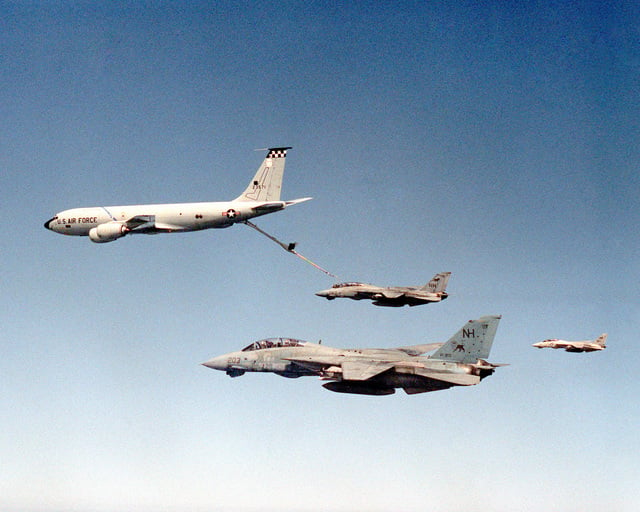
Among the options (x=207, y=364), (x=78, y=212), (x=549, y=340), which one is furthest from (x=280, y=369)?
(x=549, y=340)

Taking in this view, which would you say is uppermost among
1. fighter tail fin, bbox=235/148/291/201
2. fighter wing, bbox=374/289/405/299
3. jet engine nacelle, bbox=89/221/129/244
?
fighter tail fin, bbox=235/148/291/201

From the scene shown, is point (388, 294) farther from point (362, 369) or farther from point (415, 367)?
point (362, 369)

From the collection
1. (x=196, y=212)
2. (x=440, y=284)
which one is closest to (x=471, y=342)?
(x=440, y=284)

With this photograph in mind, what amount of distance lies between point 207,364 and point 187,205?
9324 mm

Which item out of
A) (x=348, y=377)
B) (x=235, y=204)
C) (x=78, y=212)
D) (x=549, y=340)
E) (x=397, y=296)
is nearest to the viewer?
(x=348, y=377)

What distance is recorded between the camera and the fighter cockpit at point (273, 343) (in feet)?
134

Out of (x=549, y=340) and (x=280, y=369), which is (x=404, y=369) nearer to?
(x=280, y=369)

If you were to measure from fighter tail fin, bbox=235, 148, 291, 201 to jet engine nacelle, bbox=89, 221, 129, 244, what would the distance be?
624 cm

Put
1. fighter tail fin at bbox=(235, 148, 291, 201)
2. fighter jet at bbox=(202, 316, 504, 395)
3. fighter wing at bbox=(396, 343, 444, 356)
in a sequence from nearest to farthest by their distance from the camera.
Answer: fighter jet at bbox=(202, 316, 504, 395) < fighter tail fin at bbox=(235, 148, 291, 201) < fighter wing at bbox=(396, 343, 444, 356)

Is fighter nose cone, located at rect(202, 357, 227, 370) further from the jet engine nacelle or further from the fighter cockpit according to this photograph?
the jet engine nacelle

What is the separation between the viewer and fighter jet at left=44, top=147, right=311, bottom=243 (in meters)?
37.0

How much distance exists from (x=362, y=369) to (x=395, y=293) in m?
8.68

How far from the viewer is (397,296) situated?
43312mm

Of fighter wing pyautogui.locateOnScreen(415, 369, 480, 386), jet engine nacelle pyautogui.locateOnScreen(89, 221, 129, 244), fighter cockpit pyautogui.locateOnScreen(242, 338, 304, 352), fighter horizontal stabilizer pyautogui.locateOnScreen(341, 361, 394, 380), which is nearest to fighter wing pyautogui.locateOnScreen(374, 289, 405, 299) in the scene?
fighter cockpit pyautogui.locateOnScreen(242, 338, 304, 352)
